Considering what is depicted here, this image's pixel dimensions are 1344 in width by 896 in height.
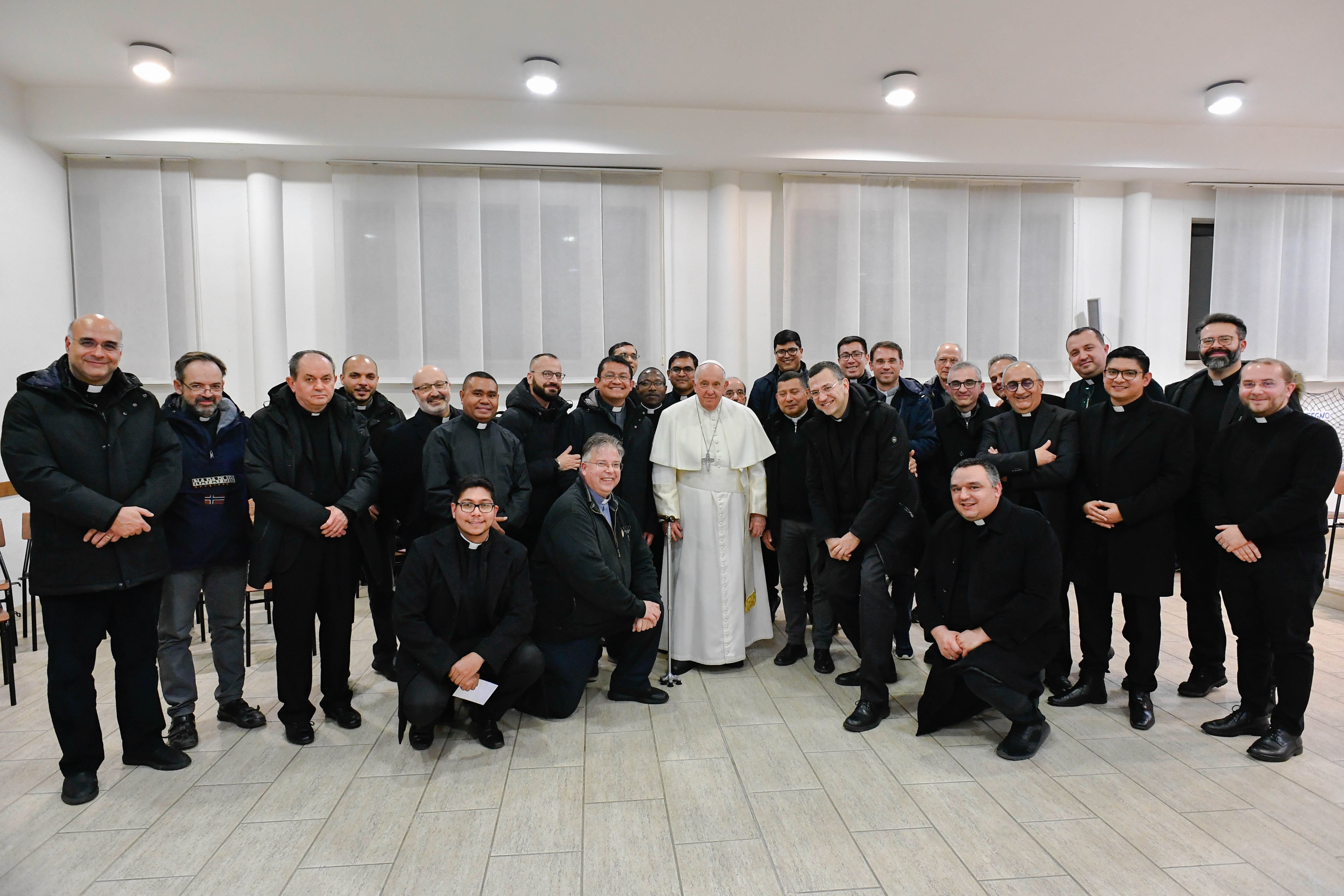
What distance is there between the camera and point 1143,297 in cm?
711

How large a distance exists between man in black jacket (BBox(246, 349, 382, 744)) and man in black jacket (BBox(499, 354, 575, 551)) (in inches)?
32.7

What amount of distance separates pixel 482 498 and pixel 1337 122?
794 centimetres

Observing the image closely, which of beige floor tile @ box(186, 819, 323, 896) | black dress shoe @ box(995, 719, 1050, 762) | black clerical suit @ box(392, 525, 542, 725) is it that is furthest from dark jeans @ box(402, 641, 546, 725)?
black dress shoe @ box(995, 719, 1050, 762)

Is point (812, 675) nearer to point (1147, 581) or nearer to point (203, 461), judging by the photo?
point (1147, 581)

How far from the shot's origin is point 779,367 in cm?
505

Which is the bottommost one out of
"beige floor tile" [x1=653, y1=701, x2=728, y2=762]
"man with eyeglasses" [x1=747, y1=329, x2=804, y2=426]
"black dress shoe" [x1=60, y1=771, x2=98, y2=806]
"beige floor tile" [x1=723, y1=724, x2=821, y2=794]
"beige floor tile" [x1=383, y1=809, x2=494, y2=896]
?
"beige floor tile" [x1=653, y1=701, x2=728, y2=762]

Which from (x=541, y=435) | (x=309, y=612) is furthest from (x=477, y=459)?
(x=309, y=612)

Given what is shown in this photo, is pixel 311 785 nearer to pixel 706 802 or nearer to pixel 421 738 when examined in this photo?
pixel 421 738

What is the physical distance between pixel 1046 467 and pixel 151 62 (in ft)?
19.6

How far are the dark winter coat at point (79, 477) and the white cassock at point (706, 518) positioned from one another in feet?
7.42

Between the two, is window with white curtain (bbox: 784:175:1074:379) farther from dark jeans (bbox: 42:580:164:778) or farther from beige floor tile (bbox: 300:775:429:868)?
dark jeans (bbox: 42:580:164:778)

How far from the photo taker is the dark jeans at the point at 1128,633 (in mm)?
3318

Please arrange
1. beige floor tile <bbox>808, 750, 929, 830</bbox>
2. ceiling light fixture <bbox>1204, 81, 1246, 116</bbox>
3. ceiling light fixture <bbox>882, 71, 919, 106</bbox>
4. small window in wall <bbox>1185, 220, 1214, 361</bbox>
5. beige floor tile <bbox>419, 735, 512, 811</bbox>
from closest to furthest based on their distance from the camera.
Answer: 1. beige floor tile <bbox>808, 750, 929, 830</bbox>
2. beige floor tile <bbox>419, 735, 512, 811</bbox>
3. ceiling light fixture <bbox>882, 71, 919, 106</bbox>
4. ceiling light fixture <bbox>1204, 81, 1246, 116</bbox>
5. small window in wall <bbox>1185, 220, 1214, 361</bbox>

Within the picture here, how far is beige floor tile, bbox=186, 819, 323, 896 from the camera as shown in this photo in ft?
7.27
